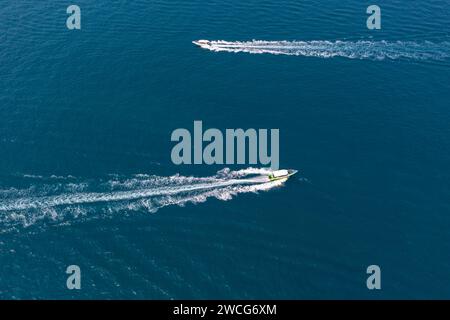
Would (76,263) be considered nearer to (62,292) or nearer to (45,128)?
(62,292)
